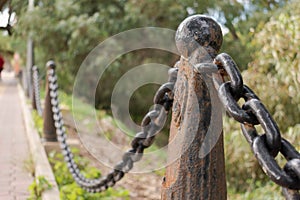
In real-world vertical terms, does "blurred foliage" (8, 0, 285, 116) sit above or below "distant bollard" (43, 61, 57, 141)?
above

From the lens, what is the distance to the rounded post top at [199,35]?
1650 millimetres

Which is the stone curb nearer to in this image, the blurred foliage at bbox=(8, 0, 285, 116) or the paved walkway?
the paved walkway

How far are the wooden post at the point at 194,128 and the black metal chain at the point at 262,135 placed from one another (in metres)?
0.14

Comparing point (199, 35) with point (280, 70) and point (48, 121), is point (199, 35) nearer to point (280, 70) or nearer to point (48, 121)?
point (280, 70)

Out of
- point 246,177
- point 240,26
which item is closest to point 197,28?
point 246,177

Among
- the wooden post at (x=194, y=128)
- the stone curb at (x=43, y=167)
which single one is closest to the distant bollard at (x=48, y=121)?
the stone curb at (x=43, y=167)

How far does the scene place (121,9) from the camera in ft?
38.2

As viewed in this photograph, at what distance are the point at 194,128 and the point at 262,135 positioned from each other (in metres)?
0.38

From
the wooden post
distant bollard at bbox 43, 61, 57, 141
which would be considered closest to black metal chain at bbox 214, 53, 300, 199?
the wooden post

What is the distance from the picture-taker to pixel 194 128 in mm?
1601

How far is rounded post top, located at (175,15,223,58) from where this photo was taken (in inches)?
65.0

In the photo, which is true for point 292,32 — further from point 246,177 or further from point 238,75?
point 238,75

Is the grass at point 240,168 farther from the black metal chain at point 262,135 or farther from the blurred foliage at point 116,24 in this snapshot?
the blurred foliage at point 116,24

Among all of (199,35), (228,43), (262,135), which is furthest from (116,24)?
(262,135)
